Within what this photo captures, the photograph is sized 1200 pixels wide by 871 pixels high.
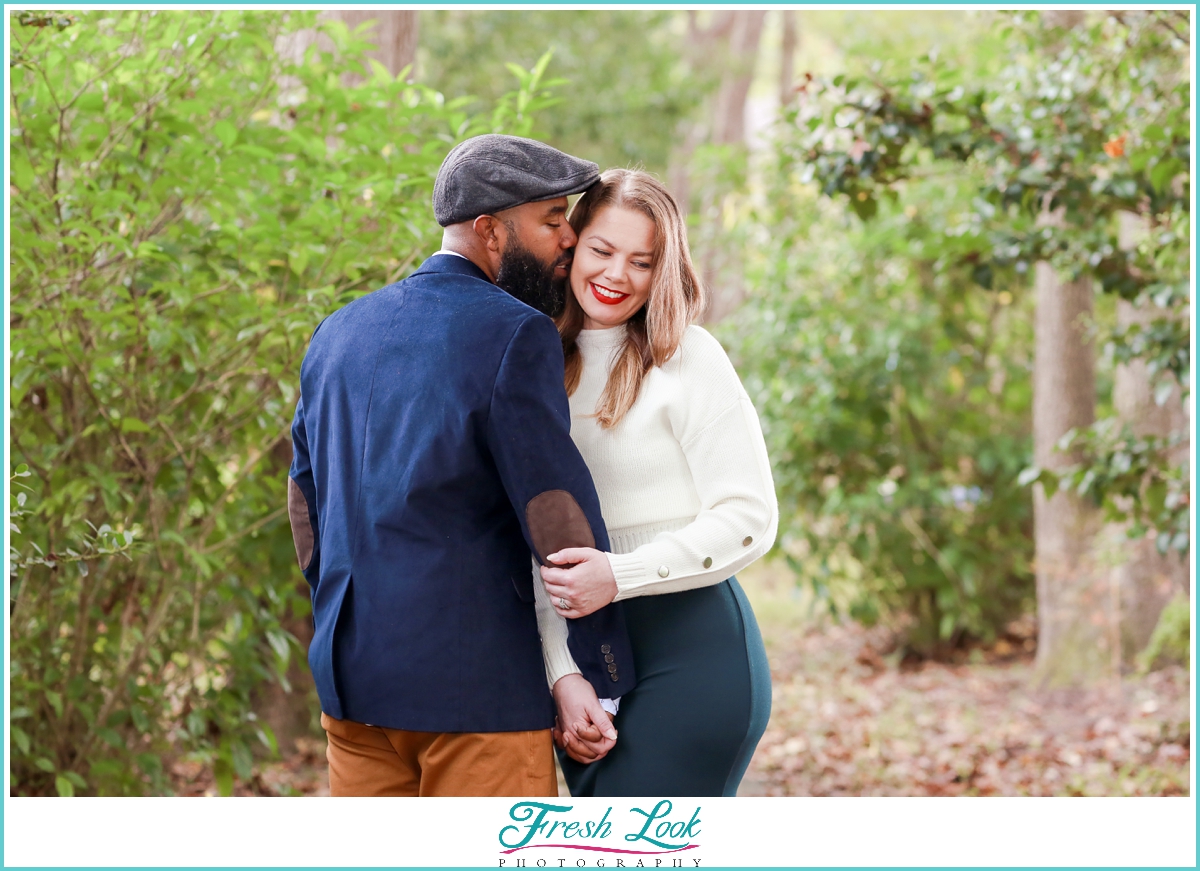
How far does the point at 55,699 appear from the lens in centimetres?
286

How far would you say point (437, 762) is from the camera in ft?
5.85

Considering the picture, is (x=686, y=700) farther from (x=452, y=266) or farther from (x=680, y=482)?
(x=452, y=266)

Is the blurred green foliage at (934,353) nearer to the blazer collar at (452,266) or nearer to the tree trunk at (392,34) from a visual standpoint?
the tree trunk at (392,34)

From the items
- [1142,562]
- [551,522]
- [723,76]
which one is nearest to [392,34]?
[551,522]

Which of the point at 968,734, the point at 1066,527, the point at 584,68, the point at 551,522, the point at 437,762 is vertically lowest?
the point at 968,734

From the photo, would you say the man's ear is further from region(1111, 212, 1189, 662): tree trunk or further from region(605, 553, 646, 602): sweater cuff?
region(1111, 212, 1189, 662): tree trunk

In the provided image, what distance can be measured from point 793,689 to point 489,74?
5.51 m

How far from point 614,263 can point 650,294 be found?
90 millimetres

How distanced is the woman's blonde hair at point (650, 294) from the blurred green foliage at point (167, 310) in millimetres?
774

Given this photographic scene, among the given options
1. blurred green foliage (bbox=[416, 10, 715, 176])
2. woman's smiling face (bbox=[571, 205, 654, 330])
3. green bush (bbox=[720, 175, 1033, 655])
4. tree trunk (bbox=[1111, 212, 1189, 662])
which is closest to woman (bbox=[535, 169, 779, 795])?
woman's smiling face (bbox=[571, 205, 654, 330])

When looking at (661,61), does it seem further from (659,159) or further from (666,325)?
(666,325)

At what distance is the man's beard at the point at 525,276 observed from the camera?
189cm

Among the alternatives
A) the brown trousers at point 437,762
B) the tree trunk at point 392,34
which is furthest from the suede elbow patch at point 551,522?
the tree trunk at point 392,34

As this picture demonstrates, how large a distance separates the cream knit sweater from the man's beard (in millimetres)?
218
